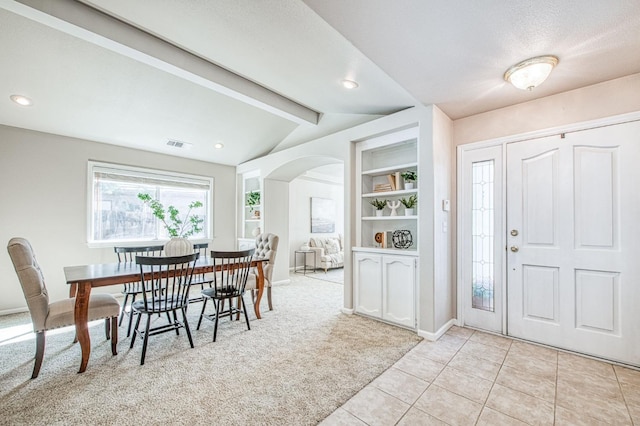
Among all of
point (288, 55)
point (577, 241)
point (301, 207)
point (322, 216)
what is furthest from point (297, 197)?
point (577, 241)

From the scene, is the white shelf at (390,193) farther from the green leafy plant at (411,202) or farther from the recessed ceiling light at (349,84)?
the recessed ceiling light at (349,84)

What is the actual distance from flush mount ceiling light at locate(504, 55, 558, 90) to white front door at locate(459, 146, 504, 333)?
0.91 meters

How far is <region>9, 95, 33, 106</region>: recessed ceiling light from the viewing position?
3.19 m

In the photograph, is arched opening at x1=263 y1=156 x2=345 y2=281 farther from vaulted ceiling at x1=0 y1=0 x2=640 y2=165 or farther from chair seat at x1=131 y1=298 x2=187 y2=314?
chair seat at x1=131 y1=298 x2=187 y2=314

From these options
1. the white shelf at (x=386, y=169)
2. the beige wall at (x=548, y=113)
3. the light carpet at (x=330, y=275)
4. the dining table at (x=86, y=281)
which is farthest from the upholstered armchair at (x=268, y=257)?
the beige wall at (x=548, y=113)

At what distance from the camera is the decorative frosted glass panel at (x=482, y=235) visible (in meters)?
3.13

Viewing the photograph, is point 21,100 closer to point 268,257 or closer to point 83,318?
point 83,318

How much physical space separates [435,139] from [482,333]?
2200 millimetres

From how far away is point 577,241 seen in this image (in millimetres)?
2617

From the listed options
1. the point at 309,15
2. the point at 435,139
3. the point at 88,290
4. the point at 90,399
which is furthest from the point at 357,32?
the point at 90,399

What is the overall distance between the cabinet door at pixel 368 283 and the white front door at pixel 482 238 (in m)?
0.97

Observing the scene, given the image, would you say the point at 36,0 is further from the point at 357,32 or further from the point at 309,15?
the point at 357,32

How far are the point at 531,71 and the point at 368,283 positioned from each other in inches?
104

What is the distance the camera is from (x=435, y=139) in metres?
3.02
